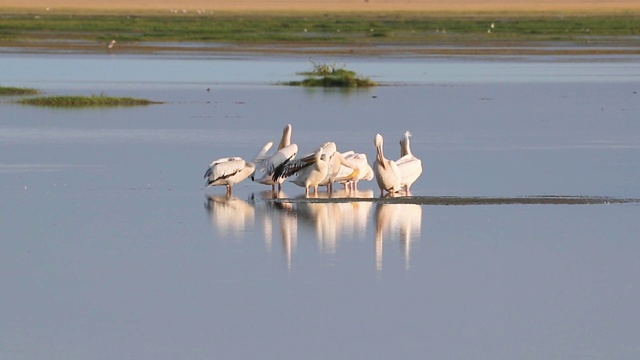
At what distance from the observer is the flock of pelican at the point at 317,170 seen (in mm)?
11734

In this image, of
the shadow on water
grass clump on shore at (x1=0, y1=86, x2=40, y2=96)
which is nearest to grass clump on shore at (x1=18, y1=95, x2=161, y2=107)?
grass clump on shore at (x1=0, y1=86, x2=40, y2=96)

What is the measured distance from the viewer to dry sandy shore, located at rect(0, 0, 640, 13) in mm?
90062

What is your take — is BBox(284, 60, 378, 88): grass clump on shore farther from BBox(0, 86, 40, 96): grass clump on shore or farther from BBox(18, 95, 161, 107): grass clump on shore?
BBox(18, 95, 161, 107): grass clump on shore

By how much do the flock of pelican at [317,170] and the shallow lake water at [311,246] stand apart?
166 mm

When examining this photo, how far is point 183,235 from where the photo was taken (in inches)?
380

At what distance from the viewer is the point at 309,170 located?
11797 millimetres

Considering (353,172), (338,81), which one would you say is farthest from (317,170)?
(338,81)

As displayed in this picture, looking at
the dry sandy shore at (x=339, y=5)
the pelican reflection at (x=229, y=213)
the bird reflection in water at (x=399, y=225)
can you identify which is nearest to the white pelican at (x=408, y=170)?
the bird reflection in water at (x=399, y=225)

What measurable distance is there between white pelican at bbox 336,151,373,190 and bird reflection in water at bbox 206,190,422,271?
193mm

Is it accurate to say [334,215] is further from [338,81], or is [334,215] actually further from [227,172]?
[338,81]

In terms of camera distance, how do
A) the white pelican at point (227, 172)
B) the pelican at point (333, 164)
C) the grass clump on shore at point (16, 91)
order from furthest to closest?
the grass clump on shore at point (16, 91) → the pelican at point (333, 164) → the white pelican at point (227, 172)

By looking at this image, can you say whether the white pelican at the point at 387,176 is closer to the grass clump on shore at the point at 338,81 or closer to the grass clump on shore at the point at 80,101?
the grass clump on shore at the point at 80,101

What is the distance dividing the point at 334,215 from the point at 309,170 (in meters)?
1.27

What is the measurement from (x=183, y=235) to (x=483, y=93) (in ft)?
48.3
